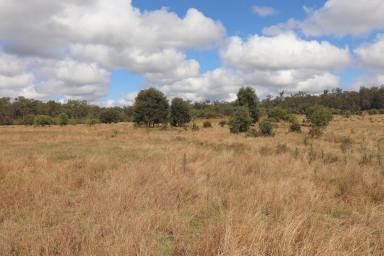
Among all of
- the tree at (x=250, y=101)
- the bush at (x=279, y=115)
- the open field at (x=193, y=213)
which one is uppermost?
the tree at (x=250, y=101)

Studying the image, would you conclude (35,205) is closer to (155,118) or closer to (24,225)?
(24,225)

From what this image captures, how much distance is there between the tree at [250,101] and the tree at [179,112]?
878cm

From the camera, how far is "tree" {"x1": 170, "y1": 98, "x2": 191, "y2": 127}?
44.4 metres

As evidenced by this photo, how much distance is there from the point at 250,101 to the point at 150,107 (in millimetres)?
15468

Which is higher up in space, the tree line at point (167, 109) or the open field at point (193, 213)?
the tree line at point (167, 109)

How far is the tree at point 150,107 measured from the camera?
42375mm

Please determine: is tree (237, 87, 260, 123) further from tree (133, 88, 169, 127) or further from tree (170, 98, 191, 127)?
tree (133, 88, 169, 127)

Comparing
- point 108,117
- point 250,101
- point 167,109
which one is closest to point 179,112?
point 167,109

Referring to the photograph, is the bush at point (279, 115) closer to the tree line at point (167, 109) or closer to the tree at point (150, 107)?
the tree line at point (167, 109)

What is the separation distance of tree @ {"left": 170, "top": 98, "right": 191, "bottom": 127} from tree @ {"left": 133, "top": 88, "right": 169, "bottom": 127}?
4.70 feet

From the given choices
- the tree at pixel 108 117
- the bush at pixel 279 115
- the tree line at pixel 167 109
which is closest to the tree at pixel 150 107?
the tree line at pixel 167 109

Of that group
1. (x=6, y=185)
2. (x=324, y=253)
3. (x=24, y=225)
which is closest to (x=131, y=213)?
(x=24, y=225)

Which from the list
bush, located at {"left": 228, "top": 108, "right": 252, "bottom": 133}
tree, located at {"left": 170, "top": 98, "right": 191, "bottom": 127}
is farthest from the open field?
tree, located at {"left": 170, "top": 98, "right": 191, "bottom": 127}

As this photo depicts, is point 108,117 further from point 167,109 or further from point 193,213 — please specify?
point 193,213
